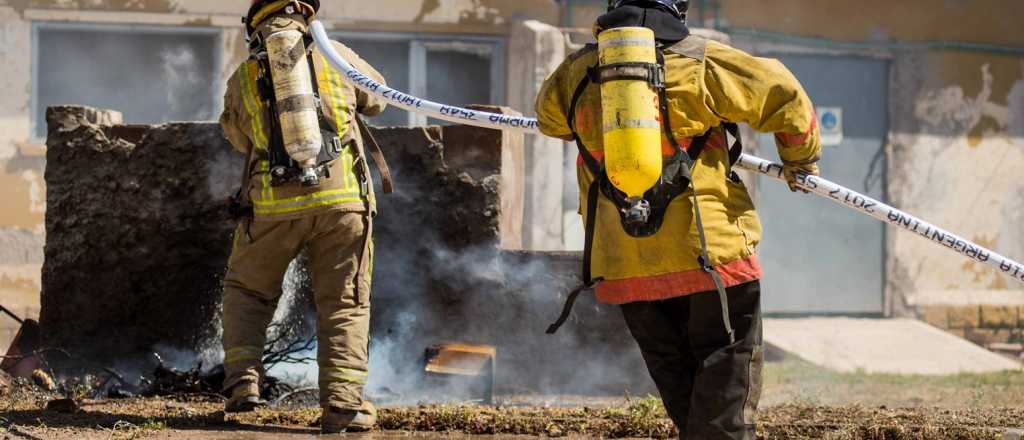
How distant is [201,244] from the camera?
707 cm

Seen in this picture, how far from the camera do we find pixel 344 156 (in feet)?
18.6

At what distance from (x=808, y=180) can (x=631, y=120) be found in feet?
2.91

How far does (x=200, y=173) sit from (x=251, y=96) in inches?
59.2

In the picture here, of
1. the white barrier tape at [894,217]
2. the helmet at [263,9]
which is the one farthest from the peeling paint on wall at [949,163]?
the helmet at [263,9]

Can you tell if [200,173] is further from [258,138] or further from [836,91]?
[836,91]

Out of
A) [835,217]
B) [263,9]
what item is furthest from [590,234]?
[835,217]

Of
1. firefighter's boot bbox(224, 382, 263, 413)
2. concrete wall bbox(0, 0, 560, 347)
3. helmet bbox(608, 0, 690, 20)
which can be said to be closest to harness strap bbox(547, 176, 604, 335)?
helmet bbox(608, 0, 690, 20)

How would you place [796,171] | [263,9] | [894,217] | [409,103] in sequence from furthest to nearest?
[409,103], [263,9], [894,217], [796,171]

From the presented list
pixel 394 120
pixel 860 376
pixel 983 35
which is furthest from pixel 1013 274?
pixel 983 35

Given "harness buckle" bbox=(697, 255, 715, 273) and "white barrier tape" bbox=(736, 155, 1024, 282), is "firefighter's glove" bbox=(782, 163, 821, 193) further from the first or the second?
"harness buckle" bbox=(697, 255, 715, 273)

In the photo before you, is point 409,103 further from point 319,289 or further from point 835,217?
point 835,217

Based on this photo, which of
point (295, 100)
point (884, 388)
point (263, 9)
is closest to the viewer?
point (295, 100)

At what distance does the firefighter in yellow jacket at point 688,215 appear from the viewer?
419 centimetres

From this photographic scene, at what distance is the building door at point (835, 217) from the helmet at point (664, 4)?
7787 millimetres
